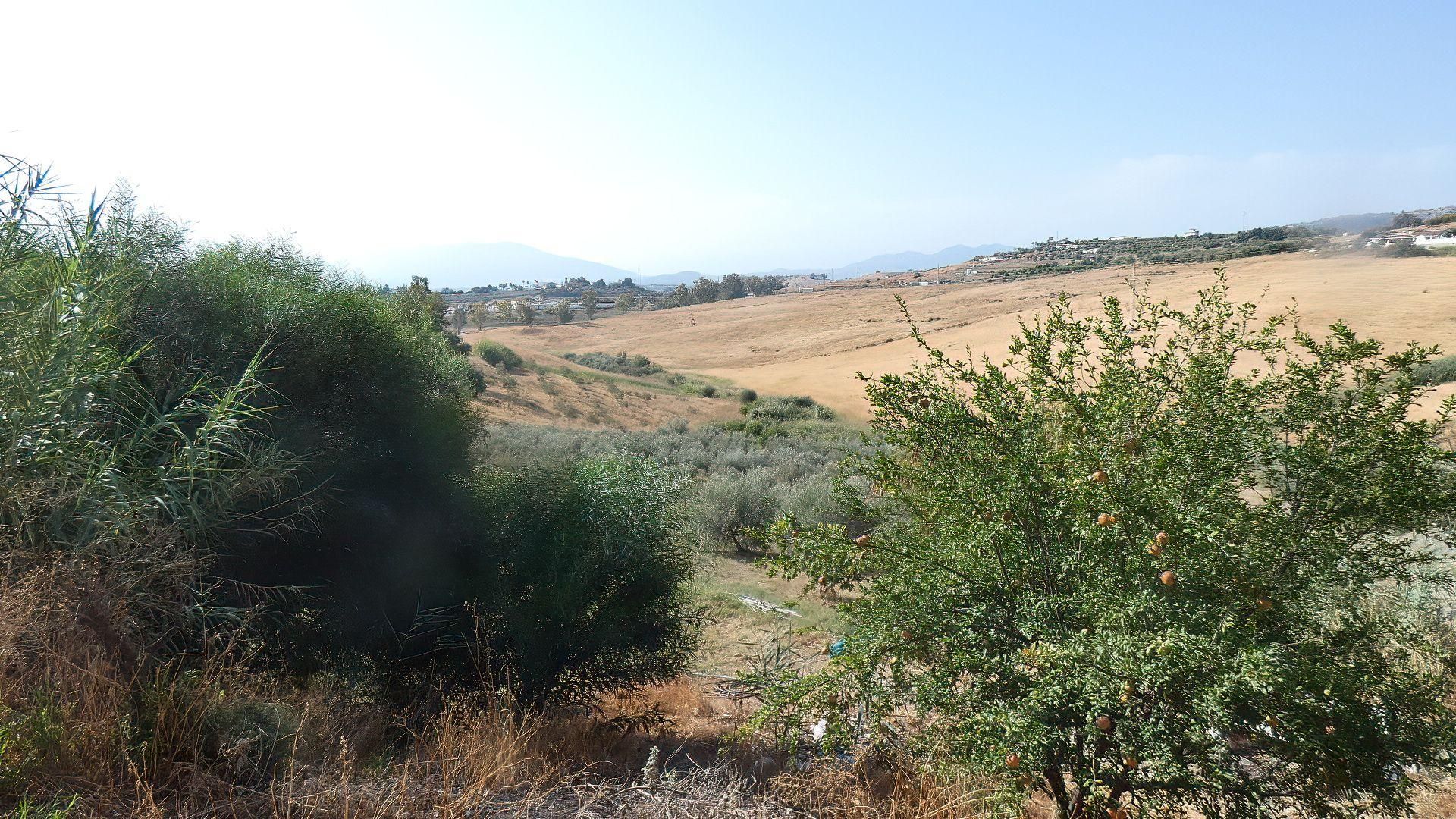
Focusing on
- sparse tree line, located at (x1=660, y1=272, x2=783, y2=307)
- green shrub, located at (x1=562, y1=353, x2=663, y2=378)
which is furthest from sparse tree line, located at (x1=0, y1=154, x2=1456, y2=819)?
sparse tree line, located at (x1=660, y1=272, x2=783, y2=307)

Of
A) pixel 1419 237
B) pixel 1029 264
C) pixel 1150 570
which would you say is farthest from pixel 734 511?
pixel 1029 264

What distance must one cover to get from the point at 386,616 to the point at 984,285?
260 feet

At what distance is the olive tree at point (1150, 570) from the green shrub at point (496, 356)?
4077 cm

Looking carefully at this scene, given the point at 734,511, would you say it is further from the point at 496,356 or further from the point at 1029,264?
the point at 1029,264

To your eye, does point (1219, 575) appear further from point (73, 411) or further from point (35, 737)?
point (73, 411)

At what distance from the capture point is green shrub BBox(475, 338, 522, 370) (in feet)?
143

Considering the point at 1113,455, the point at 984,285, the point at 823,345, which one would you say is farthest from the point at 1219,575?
the point at 984,285

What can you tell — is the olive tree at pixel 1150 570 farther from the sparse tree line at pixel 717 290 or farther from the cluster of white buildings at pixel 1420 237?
the sparse tree line at pixel 717 290

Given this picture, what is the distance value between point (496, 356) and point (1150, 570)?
4319 cm

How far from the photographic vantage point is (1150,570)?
356 centimetres

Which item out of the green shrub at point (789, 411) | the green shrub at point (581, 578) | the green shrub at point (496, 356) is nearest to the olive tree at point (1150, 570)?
the green shrub at point (581, 578)

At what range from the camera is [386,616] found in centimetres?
688

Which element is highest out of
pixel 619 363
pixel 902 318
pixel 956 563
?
pixel 956 563

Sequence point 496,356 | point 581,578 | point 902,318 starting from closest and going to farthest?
point 581,578 < point 496,356 < point 902,318
